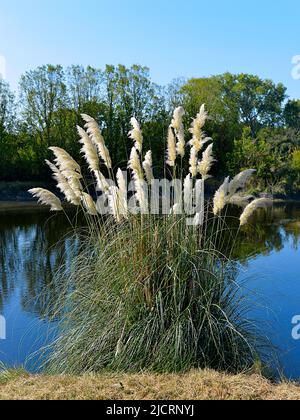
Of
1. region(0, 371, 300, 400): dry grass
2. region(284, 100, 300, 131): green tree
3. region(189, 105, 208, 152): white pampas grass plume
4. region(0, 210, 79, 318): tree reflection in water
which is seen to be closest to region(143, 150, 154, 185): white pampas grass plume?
region(189, 105, 208, 152): white pampas grass plume

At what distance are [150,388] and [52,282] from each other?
77.5 inches

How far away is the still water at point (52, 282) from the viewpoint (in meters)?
5.20

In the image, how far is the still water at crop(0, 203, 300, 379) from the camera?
5203 mm

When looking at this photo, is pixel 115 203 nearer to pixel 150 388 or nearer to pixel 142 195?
pixel 142 195

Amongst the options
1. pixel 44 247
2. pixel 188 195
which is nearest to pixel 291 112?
pixel 44 247

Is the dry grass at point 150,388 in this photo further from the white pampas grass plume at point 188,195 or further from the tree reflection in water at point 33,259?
the white pampas grass plume at point 188,195

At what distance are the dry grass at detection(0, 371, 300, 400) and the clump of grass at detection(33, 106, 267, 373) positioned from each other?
29cm

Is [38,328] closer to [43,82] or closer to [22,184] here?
[22,184]

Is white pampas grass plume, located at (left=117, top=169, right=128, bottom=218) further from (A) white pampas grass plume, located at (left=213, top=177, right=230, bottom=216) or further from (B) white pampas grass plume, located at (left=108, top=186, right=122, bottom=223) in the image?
(A) white pampas grass plume, located at (left=213, top=177, right=230, bottom=216)

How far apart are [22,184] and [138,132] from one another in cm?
2422

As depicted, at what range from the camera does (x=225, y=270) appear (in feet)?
14.5

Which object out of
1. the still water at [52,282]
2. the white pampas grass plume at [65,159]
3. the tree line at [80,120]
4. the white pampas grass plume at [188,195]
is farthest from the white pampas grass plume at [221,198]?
the tree line at [80,120]
